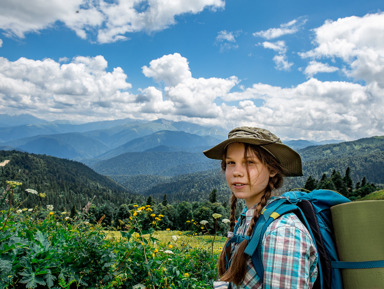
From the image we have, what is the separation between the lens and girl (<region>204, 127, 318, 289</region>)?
157cm

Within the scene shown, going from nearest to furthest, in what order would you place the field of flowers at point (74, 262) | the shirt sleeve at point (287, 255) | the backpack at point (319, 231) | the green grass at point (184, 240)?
1. the shirt sleeve at point (287, 255)
2. the backpack at point (319, 231)
3. the field of flowers at point (74, 262)
4. the green grass at point (184, 240)

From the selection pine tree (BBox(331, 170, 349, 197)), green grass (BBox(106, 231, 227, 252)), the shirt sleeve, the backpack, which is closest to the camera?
the shirt sleeve

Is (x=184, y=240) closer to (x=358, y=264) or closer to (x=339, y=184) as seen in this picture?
(x=358, y=264)

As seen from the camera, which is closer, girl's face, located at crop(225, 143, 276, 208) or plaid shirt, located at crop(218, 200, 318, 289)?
plaid shirt, located at crop(218, 200, 318, 289)

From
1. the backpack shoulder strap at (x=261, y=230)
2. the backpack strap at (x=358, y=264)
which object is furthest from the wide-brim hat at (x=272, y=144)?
the backpack strap at (x=358, y=264)

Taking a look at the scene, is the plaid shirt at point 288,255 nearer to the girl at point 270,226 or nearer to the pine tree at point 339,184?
the girl at point 270,226

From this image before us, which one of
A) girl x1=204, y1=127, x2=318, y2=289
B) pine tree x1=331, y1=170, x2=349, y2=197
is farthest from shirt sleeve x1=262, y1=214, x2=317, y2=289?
pine tree x1=331, y1=170, x2=349, y2=197

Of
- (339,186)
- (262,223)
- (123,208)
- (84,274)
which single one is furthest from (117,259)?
(339,186)

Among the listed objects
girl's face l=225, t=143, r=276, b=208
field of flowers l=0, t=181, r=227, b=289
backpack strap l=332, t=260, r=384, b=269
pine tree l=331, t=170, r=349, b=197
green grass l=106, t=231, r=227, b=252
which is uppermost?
girl's face l=225, t=143, r=276, b=208

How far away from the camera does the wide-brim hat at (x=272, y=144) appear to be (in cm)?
215

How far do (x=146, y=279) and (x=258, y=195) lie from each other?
84.4 inches

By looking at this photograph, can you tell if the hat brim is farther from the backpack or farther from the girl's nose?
the backpack

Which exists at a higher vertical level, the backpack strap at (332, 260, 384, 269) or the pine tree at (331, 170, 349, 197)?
the backpack strap at (332, 260, 384, 269)

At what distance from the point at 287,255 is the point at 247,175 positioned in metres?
0.80
